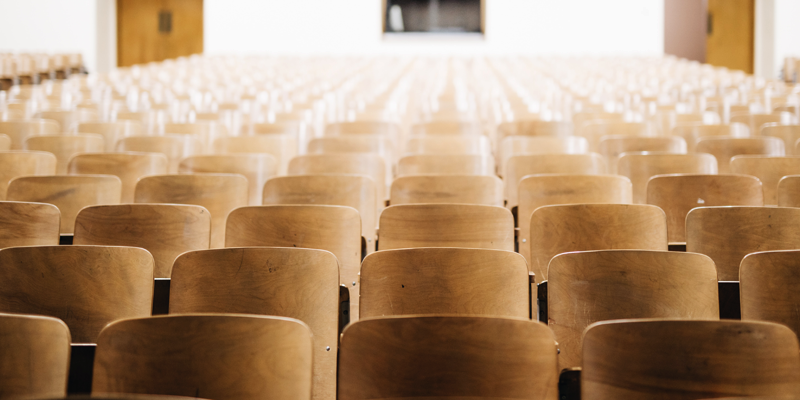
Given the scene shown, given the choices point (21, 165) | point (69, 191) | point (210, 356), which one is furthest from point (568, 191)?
point (21, 165)

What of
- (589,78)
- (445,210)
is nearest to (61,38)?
(589,78)

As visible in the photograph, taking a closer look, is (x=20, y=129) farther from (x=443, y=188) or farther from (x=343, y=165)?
(x=443, y=188)

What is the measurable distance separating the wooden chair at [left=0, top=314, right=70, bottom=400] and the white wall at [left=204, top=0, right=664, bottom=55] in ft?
52.7

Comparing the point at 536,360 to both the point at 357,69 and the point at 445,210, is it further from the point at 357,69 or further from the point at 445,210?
the point at 357,69

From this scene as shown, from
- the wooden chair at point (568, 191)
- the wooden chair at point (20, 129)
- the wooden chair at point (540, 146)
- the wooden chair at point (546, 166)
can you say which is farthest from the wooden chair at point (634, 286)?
the wooden chair at point (20, 129)

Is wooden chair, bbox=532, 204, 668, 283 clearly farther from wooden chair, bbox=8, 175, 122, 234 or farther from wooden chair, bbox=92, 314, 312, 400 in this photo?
wooden chair, bbox=8, 175, 122, 234

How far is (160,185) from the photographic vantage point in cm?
267

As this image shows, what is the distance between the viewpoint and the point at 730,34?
15805mm

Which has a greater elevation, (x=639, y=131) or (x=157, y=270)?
(x=639, y=131)

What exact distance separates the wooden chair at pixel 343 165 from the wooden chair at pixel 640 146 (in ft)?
4.27

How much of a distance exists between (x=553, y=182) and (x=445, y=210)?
0.62 meters

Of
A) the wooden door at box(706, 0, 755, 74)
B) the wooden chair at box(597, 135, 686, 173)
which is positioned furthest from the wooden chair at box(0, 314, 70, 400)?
the wooden door at box(706, 0, 755, 74)

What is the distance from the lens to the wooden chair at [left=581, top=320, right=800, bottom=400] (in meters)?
1.28

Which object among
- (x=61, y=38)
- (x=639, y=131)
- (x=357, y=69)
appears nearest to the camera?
(x=639, y=131)
